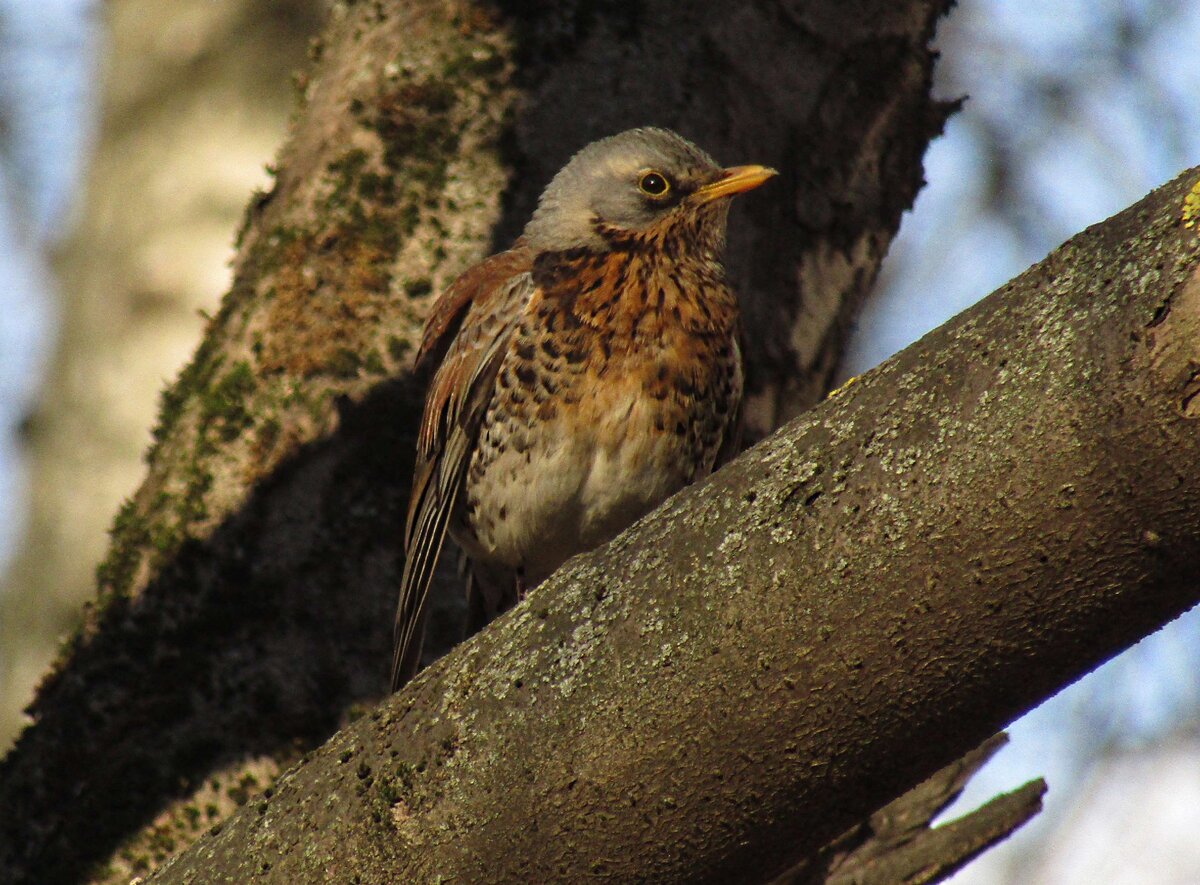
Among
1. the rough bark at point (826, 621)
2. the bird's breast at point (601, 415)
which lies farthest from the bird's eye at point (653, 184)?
the rough bark at point (826, 621)

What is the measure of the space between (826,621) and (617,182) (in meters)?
2.64

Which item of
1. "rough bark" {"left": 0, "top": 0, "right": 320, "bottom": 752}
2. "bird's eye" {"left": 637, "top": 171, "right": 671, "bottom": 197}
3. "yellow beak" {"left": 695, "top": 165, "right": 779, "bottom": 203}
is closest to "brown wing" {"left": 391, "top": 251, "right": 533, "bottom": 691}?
"bird's eye" {"left": 637, "top": 171, "right": 671, "bottom": 197}

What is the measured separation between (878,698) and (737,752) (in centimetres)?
22

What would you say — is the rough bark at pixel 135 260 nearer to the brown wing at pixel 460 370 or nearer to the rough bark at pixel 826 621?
the brown wing at pixel 460 370

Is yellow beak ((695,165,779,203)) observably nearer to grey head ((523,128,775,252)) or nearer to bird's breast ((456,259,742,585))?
grey head ((523,128,775,252))

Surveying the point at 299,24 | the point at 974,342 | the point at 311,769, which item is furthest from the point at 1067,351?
the point at 299,24

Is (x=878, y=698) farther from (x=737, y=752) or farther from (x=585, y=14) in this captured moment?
(x=585, y=14)

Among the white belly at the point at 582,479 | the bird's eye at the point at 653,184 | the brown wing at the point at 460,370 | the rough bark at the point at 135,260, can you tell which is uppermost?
the rough bark at the point at 135,260

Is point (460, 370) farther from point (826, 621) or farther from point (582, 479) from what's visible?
point (826, 621)

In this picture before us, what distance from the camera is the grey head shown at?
4328mm

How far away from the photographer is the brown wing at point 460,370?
4.10m

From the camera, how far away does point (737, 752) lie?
80.4 inches

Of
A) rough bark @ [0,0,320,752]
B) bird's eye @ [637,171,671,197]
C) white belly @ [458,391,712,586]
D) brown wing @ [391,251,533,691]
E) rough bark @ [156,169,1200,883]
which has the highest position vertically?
rough bark @ [0,0,320,752]

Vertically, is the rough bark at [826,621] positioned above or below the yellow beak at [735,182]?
below
